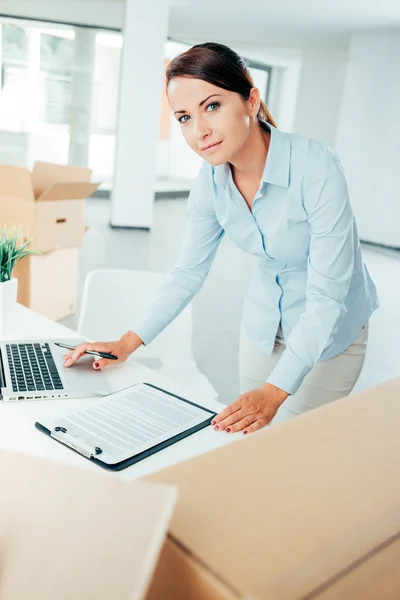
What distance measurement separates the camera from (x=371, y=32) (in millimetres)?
7324

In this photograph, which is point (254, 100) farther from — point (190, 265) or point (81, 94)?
point (81, 94)

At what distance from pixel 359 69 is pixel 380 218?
193cm

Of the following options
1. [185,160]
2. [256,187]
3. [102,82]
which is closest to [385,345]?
[256,187]

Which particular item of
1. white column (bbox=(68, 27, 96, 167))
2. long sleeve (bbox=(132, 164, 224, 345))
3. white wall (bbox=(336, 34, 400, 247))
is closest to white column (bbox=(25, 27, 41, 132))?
white column (bbox=(68, 27, 96, 167))

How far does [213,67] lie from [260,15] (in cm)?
712

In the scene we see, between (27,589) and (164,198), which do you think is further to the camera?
(164,198)

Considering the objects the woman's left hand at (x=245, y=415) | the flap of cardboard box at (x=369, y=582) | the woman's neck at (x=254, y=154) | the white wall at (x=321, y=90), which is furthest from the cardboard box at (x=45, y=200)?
the white wall at (x=321, y=90)

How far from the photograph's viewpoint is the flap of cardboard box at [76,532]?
32 cm

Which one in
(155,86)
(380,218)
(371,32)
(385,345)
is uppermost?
(371,32)

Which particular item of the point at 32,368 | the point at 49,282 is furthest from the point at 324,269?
the point at 49,282

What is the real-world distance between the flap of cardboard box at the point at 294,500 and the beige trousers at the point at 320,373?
1029 mm

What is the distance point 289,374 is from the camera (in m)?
1.23

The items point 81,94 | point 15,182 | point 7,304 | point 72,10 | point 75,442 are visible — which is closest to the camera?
point 75,442

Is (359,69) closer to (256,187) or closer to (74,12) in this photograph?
(74,12)
